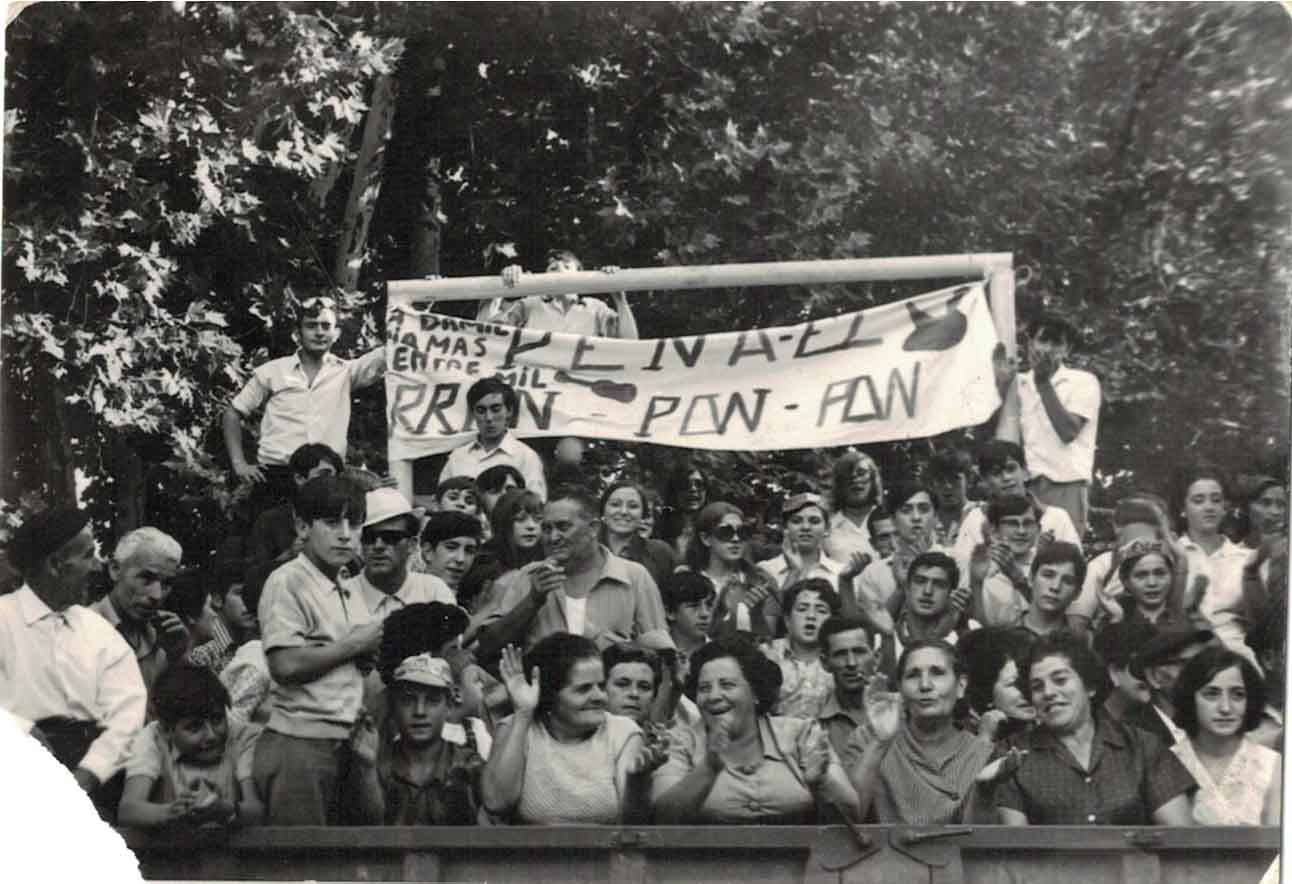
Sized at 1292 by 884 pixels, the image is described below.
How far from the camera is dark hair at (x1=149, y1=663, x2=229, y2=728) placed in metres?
5.49

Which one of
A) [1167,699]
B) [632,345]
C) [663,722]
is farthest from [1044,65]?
[663,722]

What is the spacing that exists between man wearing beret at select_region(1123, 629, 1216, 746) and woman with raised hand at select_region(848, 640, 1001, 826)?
486mm

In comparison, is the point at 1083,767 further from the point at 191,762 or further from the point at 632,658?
the point at 191,762

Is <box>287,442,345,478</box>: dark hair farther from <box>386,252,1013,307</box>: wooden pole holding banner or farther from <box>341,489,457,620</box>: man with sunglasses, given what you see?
<box>386,252,1013,307</box>: wooden pole holding banner

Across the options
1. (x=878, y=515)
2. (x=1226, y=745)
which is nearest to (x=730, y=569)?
(x=878, y=515)

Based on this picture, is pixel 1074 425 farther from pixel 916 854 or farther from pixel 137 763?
pixel 137 763

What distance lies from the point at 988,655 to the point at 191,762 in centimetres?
256

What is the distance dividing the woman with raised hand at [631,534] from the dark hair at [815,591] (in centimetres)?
37

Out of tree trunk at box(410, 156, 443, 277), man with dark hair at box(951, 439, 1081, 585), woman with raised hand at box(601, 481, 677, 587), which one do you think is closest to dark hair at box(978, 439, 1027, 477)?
man with dark hair at box(951, 439, 1081, 585)

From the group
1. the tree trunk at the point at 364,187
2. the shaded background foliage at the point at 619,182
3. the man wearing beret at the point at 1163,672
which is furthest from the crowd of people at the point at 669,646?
the tree trunk at the point at 364,187

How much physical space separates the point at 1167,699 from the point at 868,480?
1133 mm

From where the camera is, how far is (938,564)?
17.6 feet

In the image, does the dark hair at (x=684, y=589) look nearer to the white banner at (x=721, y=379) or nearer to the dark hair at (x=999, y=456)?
the white banner at (x=721, y=379)

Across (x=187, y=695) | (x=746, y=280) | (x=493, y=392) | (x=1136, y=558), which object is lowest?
(x=187, y=695)
